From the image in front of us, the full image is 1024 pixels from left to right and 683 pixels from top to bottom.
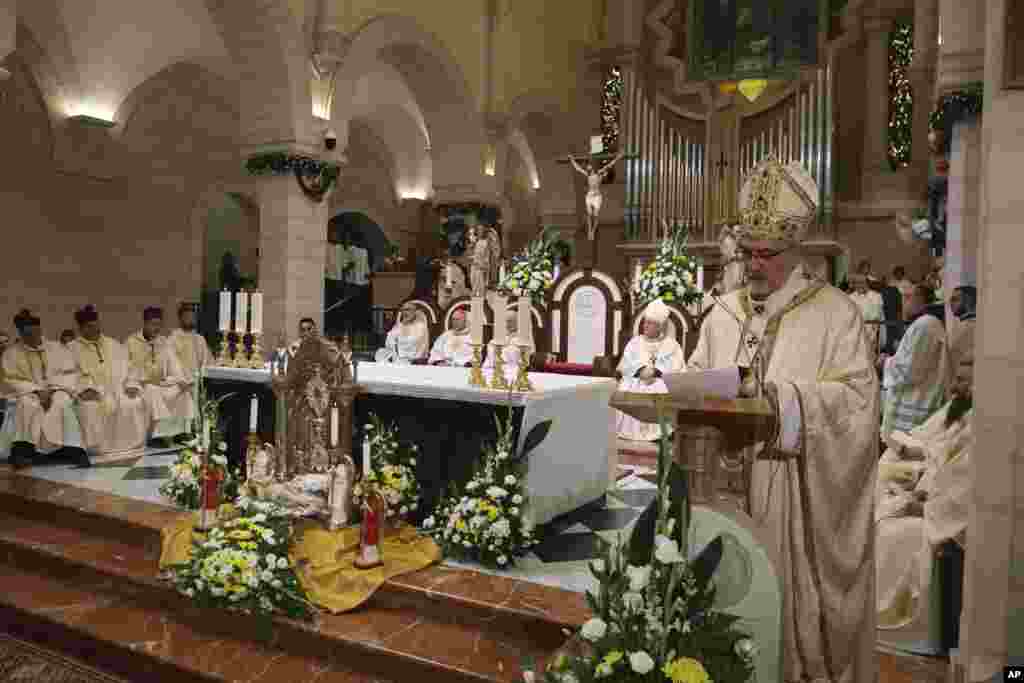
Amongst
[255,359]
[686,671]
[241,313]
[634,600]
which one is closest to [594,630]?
[634,600]

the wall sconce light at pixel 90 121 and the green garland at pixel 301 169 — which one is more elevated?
the wall sconce light at pixel 90 121

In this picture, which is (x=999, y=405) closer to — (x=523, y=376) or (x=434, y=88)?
(x=523, y=376)

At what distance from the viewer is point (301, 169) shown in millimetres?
9344

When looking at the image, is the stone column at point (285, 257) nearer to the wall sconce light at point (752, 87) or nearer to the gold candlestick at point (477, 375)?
the gold candlestick at point (477, 375)

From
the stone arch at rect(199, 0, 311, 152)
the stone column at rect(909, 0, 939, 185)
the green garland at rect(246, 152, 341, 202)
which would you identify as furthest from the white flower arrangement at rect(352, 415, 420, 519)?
the stone column at rect(909, 0, 939, 185)

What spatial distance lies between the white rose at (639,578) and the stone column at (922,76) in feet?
31.8

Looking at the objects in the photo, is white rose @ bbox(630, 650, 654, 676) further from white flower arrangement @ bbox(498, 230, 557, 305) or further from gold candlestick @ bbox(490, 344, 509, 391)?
white flower arrangement @ bbox(498, 230, 557, 305)

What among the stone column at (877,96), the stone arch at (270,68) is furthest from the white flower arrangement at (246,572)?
the stone column at (877,96)

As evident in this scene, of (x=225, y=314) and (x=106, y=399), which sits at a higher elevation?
(x=225, y=314)

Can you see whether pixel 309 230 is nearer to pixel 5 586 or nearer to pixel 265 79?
pixel 265 79

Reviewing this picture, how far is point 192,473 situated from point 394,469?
1570 mm

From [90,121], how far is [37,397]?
5684mm

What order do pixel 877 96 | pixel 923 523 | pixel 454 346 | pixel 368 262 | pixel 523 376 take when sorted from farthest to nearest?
pixel 368 262, pixel 877 96, pixel 454 346, pixel 523 376, pixel 923 523

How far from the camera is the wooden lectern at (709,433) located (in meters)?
2.08
